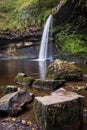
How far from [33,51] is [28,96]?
18.0 m

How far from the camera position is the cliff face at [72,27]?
76.1 feet

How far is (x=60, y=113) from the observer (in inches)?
236

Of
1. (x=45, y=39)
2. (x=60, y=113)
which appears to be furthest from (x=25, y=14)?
(x=60, y=113)

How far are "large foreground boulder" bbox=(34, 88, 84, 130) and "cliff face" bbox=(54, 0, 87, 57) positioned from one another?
1676 centimetres

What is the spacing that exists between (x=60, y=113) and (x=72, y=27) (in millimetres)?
19171

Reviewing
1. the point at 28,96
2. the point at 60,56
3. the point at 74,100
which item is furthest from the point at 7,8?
the point at 74,100

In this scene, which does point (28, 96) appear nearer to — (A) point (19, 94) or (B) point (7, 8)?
(A) point (19, 94)

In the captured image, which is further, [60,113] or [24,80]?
[24,80]

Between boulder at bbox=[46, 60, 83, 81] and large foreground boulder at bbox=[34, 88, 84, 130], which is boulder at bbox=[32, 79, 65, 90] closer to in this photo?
boulder at bbox=[46, 60, 83, 81]

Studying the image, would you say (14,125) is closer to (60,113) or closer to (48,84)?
(60,113)

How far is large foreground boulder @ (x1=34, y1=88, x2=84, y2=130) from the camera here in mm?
5918

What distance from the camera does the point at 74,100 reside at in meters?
6.16

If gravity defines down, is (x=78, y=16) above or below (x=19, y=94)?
above

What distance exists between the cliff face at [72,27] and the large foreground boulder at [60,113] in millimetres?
16760
